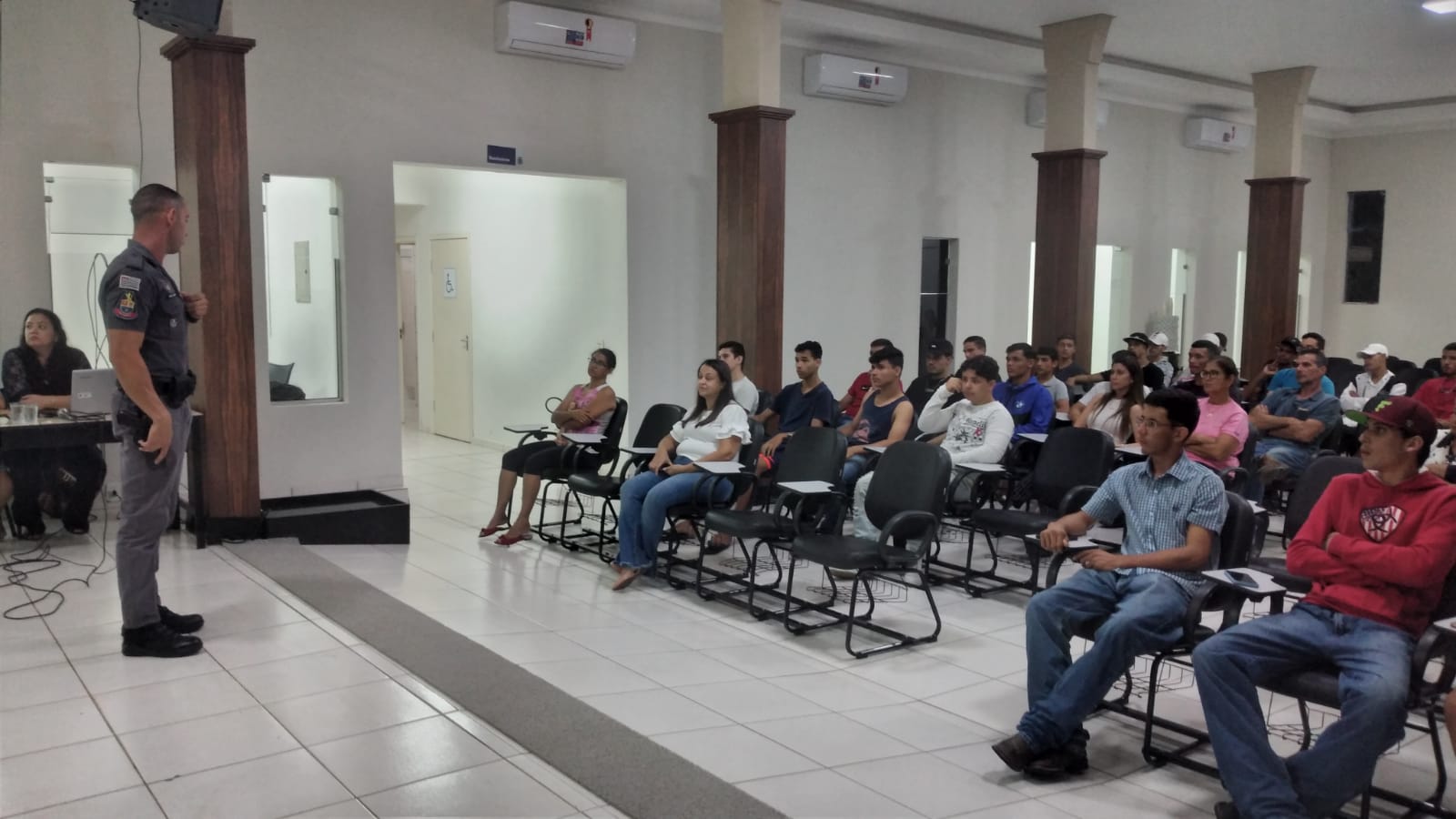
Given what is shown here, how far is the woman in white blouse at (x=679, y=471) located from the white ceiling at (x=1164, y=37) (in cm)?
370

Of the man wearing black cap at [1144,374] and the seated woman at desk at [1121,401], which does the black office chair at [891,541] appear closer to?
the seated woman at desk at [1121,401]

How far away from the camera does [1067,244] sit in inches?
363

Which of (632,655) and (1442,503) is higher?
(1442,503)

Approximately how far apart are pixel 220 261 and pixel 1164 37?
26.1ft

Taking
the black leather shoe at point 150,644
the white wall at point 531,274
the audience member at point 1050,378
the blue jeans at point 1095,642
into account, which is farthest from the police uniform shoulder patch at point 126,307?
the audience member at point 1050,378

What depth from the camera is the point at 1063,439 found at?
5230mm

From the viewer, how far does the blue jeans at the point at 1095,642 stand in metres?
3.19

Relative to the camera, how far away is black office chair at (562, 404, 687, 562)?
5891 millimetres

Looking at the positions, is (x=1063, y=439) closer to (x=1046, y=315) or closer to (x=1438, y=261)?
(x=1046, y=315)

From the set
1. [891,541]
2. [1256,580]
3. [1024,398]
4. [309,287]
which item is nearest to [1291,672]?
[1256,580]

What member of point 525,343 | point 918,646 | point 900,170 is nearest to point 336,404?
point 525,343

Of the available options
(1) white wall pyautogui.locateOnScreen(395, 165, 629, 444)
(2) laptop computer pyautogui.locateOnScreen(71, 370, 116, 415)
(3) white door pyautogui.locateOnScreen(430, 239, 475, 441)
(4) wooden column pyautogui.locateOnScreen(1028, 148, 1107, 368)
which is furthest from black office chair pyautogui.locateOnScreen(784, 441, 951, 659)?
(3) white door pyautogui.locateOnScreen(430, 239, 475, 441)

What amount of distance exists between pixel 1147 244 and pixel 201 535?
10.2 metres

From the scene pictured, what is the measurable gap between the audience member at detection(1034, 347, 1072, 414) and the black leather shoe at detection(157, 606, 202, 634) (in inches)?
204
